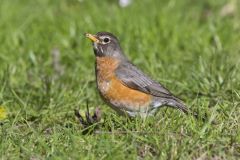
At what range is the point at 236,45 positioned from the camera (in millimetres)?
9492

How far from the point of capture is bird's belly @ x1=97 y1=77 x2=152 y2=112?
23.2 feet

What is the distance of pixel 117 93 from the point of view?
281 inches

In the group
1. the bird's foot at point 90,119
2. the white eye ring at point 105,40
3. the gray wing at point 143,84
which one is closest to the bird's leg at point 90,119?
the bird's foot at point 90,119

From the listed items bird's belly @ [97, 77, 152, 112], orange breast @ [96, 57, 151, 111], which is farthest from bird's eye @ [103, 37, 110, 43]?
bird's belly @ [97, 77, 152, 112]

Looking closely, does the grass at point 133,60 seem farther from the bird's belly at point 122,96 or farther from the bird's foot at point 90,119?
the bird's belly at point 122,96

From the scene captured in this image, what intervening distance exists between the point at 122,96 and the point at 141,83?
26 centimetres

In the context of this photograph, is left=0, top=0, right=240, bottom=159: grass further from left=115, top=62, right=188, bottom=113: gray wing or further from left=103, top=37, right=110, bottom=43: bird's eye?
left=103, top=37, right=110, bottom=43: bird's eye

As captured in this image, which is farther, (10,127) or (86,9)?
(86,9)

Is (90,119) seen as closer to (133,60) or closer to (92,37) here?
(92,37)

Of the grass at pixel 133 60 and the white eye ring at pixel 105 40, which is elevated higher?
the white eye ring at pixel 105 40

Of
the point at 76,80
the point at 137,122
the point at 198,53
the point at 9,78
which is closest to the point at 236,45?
the point at 198,53

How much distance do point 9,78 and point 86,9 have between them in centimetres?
258

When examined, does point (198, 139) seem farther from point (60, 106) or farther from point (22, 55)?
point (22, 55)

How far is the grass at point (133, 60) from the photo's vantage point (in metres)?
5.81
